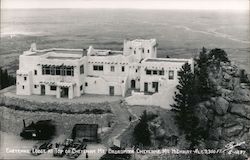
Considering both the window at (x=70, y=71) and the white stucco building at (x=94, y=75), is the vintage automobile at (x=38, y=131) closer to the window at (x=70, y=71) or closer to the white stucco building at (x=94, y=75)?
the white stucco building at (x=94, y=75)

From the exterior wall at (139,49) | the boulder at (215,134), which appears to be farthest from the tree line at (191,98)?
the exterior wall at (139,49)

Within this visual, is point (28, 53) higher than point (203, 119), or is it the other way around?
point (28, 53)

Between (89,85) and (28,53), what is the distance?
23.6ft

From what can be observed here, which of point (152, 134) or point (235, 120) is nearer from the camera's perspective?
point (152, 134)

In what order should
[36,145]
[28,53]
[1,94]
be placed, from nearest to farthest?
Answer: 1. [36,145]
2. [1,94]
3. [28,53]

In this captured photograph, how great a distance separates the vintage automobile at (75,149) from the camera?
31.6 m

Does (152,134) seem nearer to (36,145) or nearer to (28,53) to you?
(36,145)

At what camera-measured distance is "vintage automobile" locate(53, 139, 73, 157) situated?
3195cm

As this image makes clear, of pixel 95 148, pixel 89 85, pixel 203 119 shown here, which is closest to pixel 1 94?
pixel 89 85

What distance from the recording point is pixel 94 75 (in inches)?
1674

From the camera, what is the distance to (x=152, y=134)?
35500 mm

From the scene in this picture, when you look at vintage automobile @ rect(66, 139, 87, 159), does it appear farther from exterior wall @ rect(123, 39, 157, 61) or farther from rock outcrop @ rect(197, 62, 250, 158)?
exterior wall @ rect(123, 39, 157, 61)

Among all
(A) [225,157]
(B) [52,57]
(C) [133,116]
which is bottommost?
(A) [225,157]

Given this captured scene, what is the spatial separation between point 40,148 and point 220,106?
1506 centimetres
